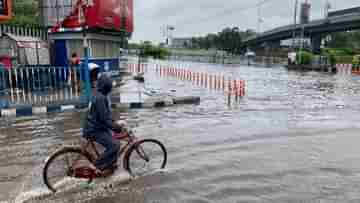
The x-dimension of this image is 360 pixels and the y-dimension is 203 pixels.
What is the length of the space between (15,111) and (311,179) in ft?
29.4

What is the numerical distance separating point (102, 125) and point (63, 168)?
0.96m

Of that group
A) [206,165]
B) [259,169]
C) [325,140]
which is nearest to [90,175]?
[206,165]

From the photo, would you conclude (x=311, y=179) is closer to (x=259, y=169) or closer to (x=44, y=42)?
(x=259, y=169)

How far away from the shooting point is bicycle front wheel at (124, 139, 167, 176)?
18.8ft

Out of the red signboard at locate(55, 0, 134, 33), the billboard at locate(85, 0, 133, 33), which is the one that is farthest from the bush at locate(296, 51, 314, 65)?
the red signboard at locate(55, 0, 134, 33)

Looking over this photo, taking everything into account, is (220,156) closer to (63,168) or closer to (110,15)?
(63,168)

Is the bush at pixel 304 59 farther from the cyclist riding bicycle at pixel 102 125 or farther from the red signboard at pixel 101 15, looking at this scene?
the cyclist riding bicycle at pixel 102 125

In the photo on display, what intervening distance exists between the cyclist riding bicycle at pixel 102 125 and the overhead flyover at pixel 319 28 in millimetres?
62912

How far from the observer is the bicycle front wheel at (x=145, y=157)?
5734 mm

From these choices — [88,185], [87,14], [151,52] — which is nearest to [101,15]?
[87,14]

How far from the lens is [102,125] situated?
204 inches

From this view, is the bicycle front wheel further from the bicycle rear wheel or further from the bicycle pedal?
the bicycle rear wheel

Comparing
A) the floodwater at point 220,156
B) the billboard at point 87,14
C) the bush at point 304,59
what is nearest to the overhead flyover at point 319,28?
the bush at point 304,59

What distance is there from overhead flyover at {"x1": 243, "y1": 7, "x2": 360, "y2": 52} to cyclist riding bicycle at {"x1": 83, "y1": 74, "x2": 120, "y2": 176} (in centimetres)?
6291
